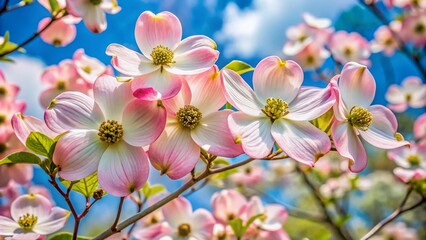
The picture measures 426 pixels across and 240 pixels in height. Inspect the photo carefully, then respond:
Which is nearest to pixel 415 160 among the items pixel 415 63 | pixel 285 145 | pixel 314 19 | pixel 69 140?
pixel 415 63

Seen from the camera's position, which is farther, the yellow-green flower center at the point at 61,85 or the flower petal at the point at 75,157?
the yellow-green flower center at the point at 61,85

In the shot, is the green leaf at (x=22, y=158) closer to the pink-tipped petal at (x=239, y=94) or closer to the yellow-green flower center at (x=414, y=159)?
the pink-tipped petal at (x=239, y=94)

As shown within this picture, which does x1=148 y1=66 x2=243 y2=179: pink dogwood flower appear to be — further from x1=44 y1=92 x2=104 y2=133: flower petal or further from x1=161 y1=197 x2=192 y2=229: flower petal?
x1=161 y1=197 x2=192 y2=229: flower petal

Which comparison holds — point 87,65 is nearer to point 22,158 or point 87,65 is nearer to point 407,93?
point 22,158

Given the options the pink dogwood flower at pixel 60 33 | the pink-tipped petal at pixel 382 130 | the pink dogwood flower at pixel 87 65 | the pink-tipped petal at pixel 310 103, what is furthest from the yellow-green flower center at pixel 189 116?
the pink dogwood flower at pixel 60 33

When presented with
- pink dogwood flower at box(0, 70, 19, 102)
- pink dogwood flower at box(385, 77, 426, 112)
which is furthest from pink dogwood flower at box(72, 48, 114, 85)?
pink dogwood flower at box(385, 77, 426, 112)
